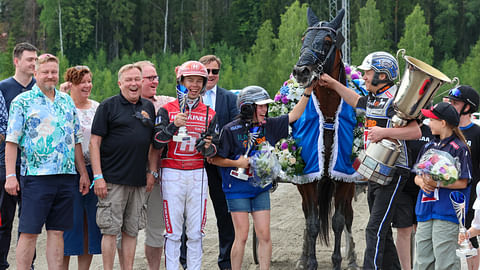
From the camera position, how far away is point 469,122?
19.4 ft

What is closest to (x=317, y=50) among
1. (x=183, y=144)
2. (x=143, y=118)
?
(x=183, y=144)

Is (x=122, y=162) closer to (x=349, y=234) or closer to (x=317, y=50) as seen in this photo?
(x=317, y=50)

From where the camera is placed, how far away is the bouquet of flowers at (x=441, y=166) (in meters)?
4.58

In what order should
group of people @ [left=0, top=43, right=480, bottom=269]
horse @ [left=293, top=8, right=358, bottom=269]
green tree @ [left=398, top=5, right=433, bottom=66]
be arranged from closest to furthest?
group of people @ [left=0, top=43, right=480, bottom=269] < horse @ [left=293, top=8, right=358, bottom=269] < green tree @ [left=398, top=5, right=433, bottom=66]

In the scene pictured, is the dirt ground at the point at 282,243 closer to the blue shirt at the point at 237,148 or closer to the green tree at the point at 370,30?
the blue shirt at the point at 237,148

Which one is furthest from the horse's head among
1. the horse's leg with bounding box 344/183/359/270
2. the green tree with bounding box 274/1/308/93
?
the green tree with bounding box 274/1/308/93

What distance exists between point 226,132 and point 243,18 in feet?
177

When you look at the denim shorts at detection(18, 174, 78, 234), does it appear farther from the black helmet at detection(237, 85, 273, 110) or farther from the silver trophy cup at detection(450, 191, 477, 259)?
the silver trophy cup at detection(450, 191, 477, 259)

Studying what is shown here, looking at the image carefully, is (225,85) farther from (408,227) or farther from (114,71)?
(408,227)

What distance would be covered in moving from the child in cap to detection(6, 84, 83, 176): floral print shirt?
3.15 meters

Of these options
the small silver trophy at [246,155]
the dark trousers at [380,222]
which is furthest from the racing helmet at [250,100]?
the dark trousers at [380,222]

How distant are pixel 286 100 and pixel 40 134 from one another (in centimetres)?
279

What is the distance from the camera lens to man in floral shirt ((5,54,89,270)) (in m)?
5.15

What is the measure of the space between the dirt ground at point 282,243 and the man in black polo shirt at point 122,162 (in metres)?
1.52
